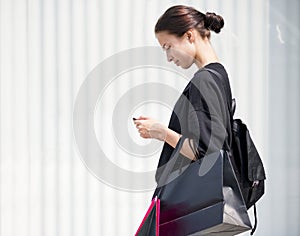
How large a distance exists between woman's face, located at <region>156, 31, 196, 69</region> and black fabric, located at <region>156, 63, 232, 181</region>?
0.23 feet

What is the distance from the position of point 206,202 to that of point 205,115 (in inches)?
6.8

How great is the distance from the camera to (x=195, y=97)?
4.05 feet

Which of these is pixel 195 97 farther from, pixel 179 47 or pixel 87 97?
pixel 87 97

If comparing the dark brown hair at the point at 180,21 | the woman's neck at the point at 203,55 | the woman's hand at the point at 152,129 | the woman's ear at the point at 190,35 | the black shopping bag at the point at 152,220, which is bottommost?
the black shopping bag at the point at 152,220

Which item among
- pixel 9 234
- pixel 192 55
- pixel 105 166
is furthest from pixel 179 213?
pixel 9 234

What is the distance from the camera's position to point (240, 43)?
89.9 inches

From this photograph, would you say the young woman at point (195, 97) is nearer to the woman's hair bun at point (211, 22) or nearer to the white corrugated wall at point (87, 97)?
the woman's hair bun at point (211, 22)

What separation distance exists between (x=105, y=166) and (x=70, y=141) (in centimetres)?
16

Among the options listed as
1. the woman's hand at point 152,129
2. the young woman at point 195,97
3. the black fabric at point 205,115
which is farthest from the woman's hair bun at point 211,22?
the woman's hand at point 152,129

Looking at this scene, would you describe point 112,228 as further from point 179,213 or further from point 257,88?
point 179,213

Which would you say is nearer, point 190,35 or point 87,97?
point 190,35

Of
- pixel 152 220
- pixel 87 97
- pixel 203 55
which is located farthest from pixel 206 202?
pixel 87 97

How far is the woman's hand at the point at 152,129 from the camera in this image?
1276 millimetres

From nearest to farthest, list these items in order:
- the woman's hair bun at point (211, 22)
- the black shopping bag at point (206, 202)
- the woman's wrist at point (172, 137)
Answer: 1. the black shopping bag at point (206, 202)
2. the woman's wrist at point (172, 137)
3. the woman's hair bun at point (211, 22)
